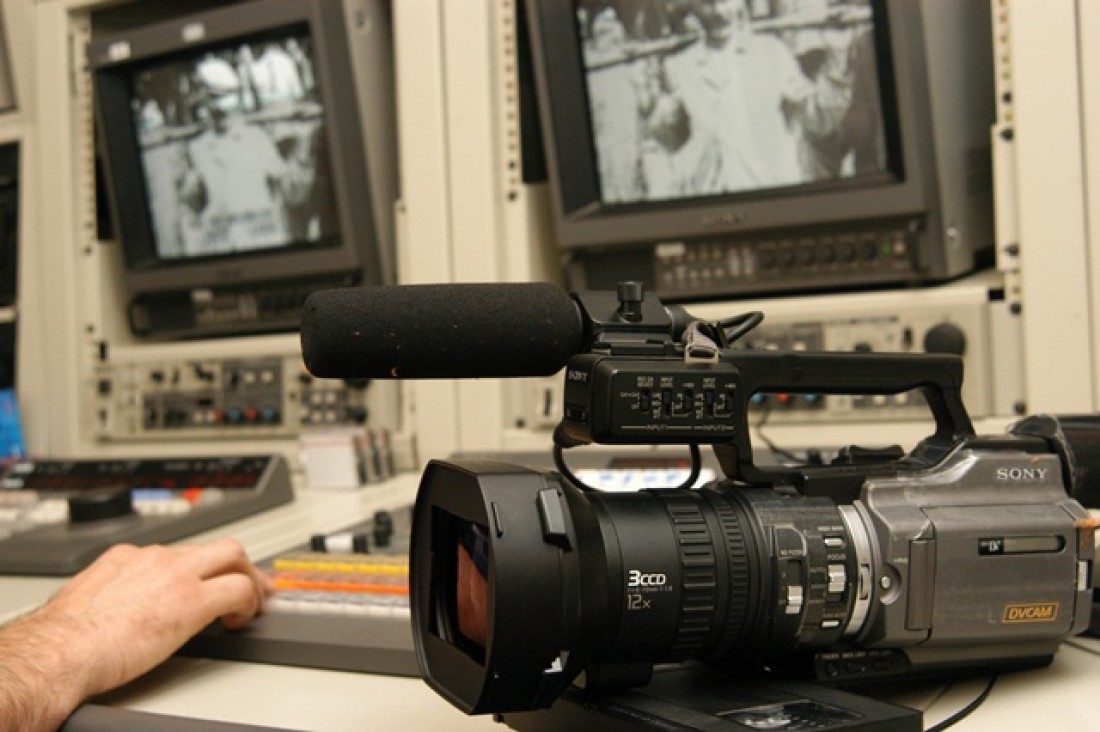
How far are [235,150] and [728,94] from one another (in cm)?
92

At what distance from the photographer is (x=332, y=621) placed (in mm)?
967

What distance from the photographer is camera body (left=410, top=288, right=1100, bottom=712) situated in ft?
2.12

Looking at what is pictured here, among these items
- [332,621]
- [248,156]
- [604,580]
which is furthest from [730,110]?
[604,580]

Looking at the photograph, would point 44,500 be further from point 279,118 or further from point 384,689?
point 384,689

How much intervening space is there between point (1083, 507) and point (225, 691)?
684mm

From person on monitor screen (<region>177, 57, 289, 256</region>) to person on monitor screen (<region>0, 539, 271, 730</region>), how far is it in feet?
3.62

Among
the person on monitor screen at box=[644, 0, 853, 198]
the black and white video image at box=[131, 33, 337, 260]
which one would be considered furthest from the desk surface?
the black and white video image at box=[131, 33, 337, 260]

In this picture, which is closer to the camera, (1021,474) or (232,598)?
(1021,474)

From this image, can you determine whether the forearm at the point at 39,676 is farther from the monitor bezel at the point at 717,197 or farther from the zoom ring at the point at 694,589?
the monitor bezel at the point at 717,197

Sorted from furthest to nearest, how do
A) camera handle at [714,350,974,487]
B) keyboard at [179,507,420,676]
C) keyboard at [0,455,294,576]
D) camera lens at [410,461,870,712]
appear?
keyboard at [0,455,294,576]
keyboard at [179,507,420,676]
camera handle at [714,350,974,487]
camera lens at [410,461,870,712]

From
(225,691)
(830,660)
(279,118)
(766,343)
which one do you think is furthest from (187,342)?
(830,660)

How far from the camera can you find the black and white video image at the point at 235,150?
195 cm

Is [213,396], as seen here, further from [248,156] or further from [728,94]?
[728,94]

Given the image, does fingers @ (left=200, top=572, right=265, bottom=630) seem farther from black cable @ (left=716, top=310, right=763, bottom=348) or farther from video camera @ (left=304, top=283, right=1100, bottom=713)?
black cable @ (left=716, top=310, right=763, bottom=348)
